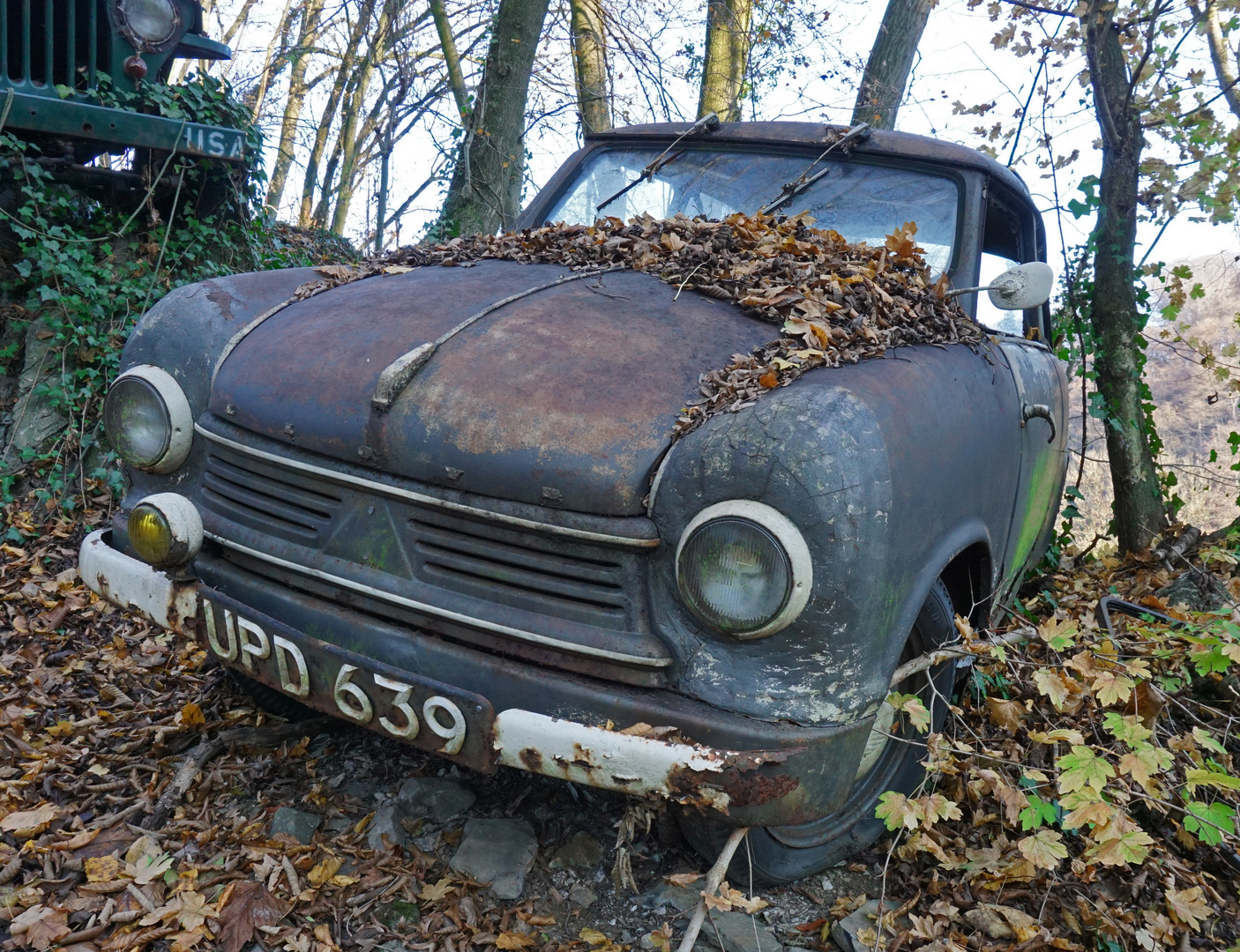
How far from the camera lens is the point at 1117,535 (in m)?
4.64

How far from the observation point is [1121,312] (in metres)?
4.49

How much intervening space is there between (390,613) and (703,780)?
0.72m

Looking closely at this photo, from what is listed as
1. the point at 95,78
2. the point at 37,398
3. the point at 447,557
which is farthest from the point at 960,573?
the point at 95,78

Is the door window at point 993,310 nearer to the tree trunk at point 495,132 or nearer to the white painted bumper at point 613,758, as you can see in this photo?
the white painted bumper at point 613,758

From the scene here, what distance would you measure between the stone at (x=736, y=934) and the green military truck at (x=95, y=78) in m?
4.14

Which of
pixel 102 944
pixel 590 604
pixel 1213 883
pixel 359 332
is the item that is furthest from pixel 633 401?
pixel 1213 883

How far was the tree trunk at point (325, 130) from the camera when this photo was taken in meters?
11.1

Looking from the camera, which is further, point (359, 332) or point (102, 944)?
point (359, 332)

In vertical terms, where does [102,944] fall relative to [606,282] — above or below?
below

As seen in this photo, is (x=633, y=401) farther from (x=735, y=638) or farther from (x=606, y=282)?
(x=606, y=282)

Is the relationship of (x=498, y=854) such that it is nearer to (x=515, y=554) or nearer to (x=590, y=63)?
(x=515, y=554)

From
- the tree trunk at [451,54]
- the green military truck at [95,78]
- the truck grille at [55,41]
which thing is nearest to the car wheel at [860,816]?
the green military truck at [95,78]

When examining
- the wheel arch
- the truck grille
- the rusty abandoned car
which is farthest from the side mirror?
the truck grille

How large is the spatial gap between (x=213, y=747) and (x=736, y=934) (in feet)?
4.85
